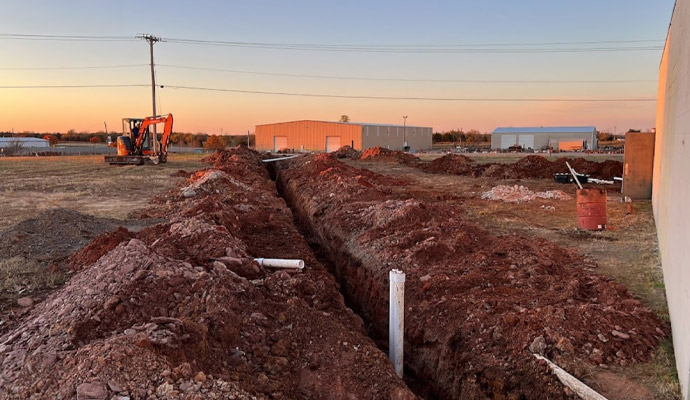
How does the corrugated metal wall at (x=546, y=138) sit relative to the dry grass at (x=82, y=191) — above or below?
above

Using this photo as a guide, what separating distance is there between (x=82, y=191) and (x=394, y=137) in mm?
47214

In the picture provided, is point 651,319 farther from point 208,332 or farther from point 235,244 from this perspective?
point 235,244

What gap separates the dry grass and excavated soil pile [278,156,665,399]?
7.45 meters

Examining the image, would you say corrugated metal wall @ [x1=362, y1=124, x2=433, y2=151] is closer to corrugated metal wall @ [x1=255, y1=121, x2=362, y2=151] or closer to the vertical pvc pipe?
corrugated metal wall @ [x1=255, y1=121, x2=362, y2=151]

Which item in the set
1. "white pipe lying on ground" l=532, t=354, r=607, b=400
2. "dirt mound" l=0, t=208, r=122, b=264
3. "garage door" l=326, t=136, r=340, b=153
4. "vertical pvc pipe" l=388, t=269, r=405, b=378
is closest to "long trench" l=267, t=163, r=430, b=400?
"vertical pvc pipe" l=388, t=269, r=405, b=378

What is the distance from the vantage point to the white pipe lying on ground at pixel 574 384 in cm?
415

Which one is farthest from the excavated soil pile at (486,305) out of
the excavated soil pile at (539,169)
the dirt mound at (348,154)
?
the dirt mound at (348,154)

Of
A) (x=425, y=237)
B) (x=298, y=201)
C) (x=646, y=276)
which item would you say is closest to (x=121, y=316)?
(x=425, y=237)

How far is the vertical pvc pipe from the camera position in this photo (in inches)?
201

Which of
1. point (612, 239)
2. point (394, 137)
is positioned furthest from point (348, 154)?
point (612, 239)

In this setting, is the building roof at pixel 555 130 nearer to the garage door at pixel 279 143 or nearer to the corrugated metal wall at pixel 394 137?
the corrugated metal wall at pixel 394 137

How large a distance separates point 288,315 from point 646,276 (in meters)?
5.16

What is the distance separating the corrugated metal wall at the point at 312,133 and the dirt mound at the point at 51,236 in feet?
148

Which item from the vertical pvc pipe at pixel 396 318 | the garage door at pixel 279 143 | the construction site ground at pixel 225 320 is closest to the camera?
the construction site ground at pixel 225 320
